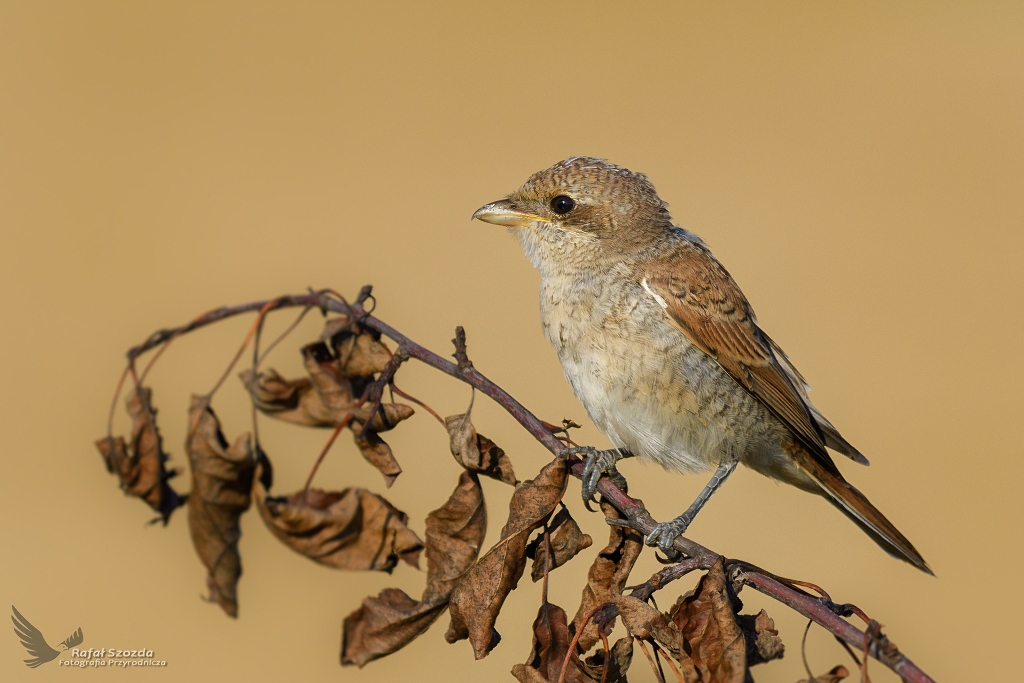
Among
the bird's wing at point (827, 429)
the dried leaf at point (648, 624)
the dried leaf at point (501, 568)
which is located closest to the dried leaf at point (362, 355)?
the dried leaf at point (501, 568)

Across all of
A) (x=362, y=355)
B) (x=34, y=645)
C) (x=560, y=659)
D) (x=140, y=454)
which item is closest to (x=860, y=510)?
(x=560, y=659)

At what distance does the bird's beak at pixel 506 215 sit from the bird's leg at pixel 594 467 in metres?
0.91

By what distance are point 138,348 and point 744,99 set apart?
5772 millimetres

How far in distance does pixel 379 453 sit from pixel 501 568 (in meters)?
0.57

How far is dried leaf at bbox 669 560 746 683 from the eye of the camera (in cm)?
205

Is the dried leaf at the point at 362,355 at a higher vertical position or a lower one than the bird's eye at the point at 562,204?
lower

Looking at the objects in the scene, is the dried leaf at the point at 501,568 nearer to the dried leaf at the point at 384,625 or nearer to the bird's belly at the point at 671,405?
the dried leaf at the point at 384,625

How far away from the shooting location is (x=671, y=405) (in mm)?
2939

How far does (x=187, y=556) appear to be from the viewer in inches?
175

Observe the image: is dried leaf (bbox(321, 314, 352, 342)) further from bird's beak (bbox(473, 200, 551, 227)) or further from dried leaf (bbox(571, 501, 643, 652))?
dried leaf (bbox(571, 501, 643, 652))

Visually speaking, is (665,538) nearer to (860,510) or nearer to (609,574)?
(609,574)

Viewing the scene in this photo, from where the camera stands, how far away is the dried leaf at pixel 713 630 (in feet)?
6.74

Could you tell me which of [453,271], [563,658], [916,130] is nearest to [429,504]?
[453,271]

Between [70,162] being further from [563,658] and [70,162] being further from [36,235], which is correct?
[563,658]
